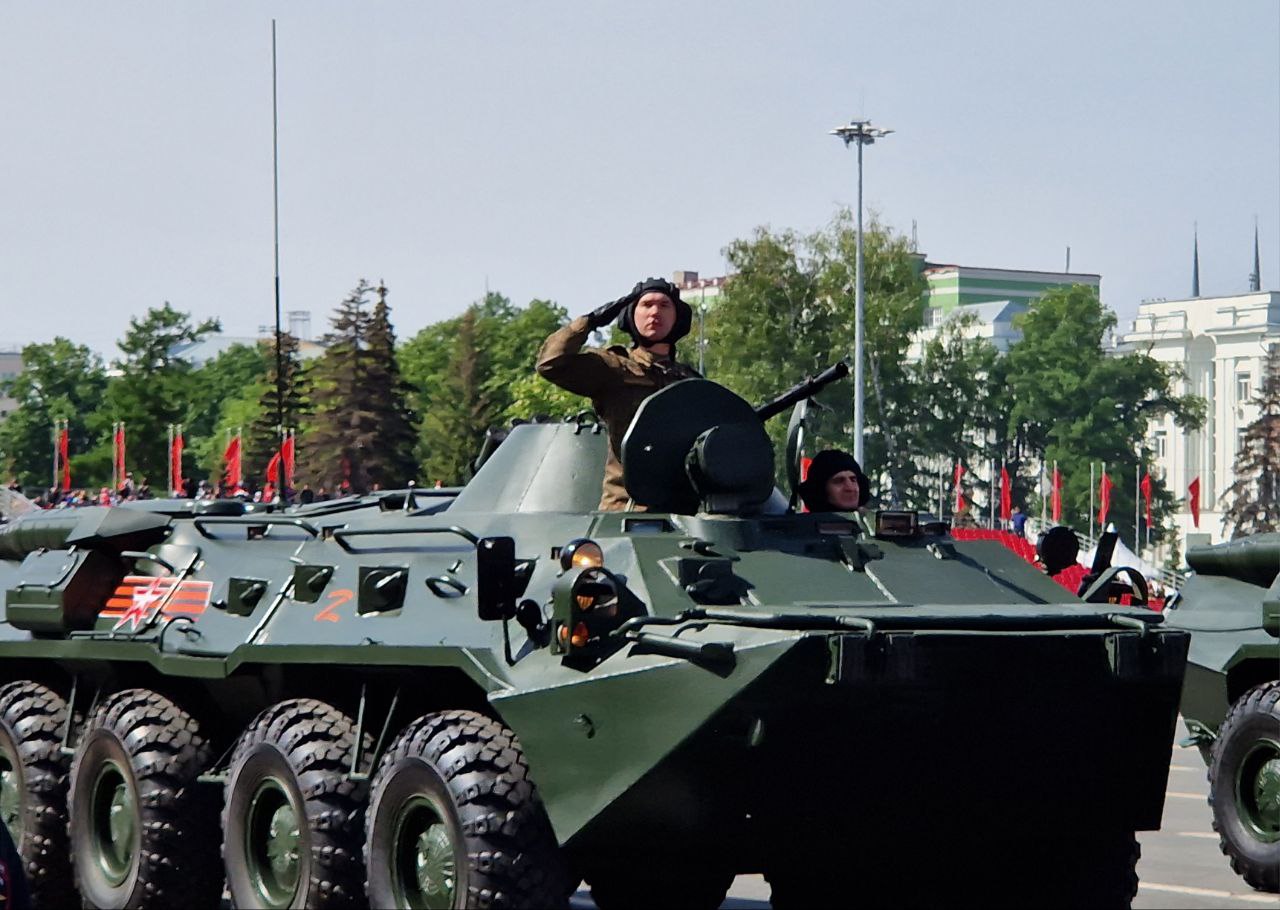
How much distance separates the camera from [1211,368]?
11119 cm

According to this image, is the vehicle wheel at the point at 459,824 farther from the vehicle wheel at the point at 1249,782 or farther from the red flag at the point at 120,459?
the red flag at the point at 120,459

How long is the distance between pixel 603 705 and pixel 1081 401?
77.3 m

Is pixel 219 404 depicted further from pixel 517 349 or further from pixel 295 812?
pixel 295 812

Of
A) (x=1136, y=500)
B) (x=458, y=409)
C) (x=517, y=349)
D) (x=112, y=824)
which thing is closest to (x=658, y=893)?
(x=112, y=824)

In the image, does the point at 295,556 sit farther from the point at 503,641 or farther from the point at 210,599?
the point at 503,641

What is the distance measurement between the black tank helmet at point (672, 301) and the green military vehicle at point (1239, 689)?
3.65m

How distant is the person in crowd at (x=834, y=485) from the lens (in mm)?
10648

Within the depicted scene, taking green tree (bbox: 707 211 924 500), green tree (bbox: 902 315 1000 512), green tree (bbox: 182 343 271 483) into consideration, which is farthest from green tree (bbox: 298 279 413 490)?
green tree (bbox: 182 343 271 483)

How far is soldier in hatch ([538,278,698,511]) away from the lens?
1059 cm

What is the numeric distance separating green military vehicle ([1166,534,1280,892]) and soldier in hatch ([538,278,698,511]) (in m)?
3.69

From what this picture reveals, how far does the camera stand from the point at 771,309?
68875mm

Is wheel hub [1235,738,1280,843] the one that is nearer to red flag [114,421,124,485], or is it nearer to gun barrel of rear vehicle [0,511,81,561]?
gun barrel of rear vehicle [0,511,81,561]

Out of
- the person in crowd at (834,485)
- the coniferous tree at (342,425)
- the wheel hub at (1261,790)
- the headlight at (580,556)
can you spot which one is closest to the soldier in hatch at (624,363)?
the person in crowd at (834,485)

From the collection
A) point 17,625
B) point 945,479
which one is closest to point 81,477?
point 945,479
